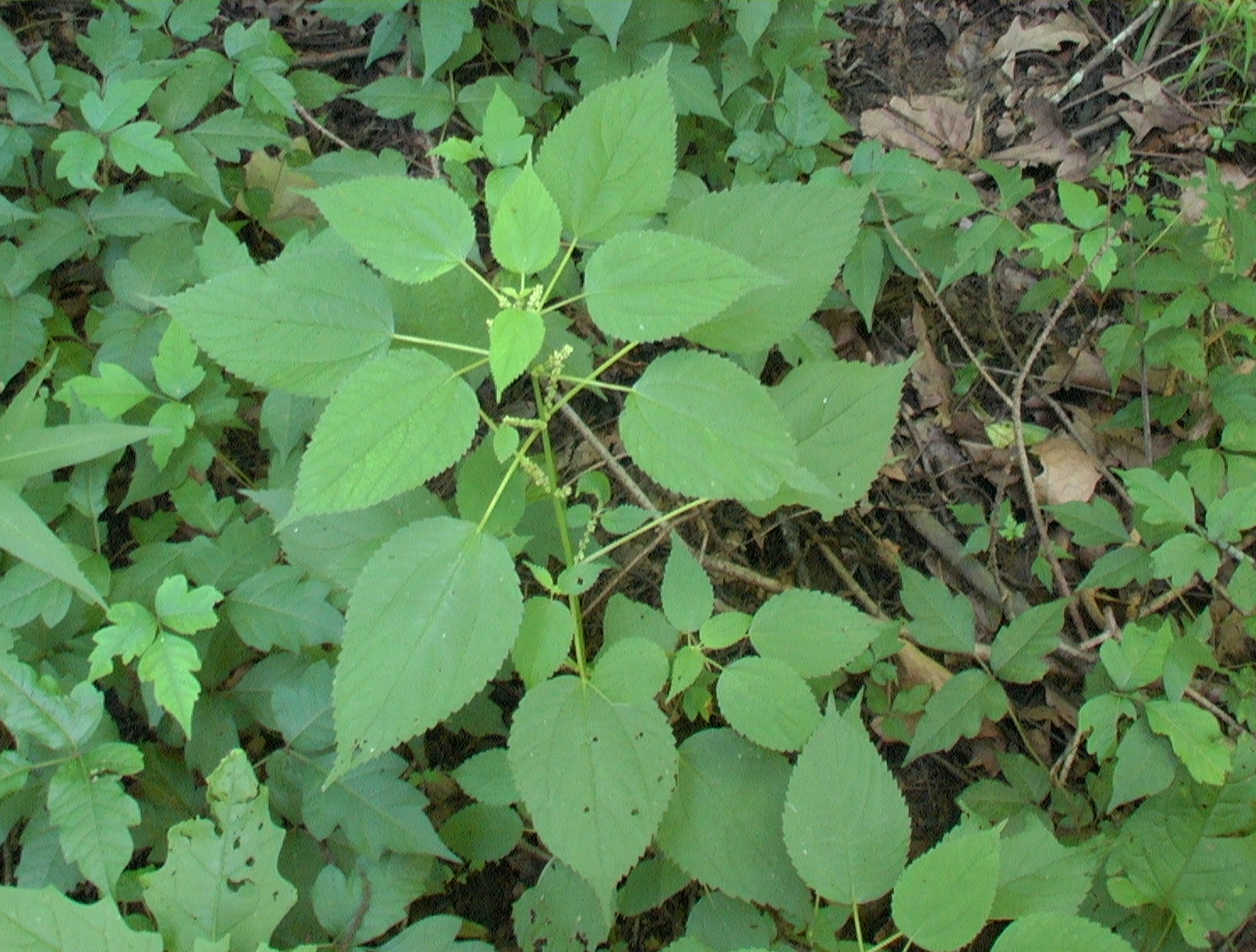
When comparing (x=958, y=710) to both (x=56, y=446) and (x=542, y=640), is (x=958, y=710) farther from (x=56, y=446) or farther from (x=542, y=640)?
(x=56, y=446)

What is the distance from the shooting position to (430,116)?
2.68 meters

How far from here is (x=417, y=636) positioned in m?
1.33

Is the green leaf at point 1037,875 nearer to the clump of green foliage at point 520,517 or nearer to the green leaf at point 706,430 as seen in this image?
the clump of green foliage at point 520,517

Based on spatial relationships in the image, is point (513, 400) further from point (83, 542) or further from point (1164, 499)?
point (1164, 499)

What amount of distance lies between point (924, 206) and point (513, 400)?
1275mm

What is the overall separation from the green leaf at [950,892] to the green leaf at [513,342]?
990mm

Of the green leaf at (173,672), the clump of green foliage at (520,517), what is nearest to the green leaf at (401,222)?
the clump of green foliage at (520,517)

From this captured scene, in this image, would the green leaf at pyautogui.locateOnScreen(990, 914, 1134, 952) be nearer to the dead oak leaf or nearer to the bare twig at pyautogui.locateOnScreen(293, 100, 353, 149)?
the bare twig at pyautogui.locateOnScreen(293, 100, 353, 149)

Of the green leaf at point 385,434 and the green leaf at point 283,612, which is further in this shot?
the green leaf at point 283,612

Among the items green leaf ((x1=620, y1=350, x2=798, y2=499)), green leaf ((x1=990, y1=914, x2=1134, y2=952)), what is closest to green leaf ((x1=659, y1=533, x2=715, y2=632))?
green leaf ((x1=620, y1=350, x2=798, y2=499))

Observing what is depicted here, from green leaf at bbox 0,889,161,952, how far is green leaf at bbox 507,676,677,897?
70 cm

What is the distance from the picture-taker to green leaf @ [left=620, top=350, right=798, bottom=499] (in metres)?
1.30

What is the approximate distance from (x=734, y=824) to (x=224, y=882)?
3.06 feet

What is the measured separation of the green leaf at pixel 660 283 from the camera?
1.30m
